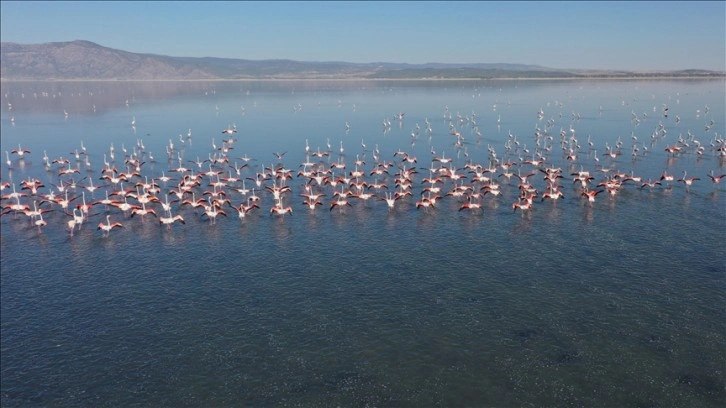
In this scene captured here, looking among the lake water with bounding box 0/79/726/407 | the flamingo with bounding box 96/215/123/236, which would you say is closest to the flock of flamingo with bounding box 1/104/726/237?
the flamingo with bounding box 96/215/123/236

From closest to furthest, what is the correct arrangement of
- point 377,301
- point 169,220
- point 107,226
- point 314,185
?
point 377,301
point 107,226
point 169,220
point 314,185

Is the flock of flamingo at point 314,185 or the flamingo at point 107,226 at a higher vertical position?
the flock of flamingo at point 314,185

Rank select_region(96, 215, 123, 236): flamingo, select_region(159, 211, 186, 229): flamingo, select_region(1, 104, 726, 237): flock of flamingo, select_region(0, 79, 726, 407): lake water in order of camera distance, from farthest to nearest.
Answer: select_region(1, 104, 726, 237): flock of flamingo
select_region(159, 211, 186, 229): flamingo
select_region(96, 215, 123, 236): flamingo
select_region(0, 79, 726, 407): lake water

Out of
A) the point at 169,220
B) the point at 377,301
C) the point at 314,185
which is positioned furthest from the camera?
the point at 314,185

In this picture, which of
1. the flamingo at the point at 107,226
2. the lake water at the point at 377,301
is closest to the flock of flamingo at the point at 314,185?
the flamingo at the point at 107,226

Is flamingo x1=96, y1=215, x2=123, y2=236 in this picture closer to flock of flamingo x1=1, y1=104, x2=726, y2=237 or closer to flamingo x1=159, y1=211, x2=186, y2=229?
flock of flamingo x1=1, y1=104, x2=726, y2=237

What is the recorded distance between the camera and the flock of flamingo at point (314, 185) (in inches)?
2381

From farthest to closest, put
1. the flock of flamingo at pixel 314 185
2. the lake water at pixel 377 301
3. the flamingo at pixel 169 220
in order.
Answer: the flock of flamingo at pixel 314 185
the flamingo at pixel 169 220
the lake water at pixel 377 301

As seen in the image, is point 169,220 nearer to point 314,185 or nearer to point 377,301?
point 314,185

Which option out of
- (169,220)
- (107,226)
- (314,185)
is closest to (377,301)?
(169,220)

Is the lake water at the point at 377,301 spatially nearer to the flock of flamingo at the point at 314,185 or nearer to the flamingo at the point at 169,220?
the flock of flamingo at the point at 314,185

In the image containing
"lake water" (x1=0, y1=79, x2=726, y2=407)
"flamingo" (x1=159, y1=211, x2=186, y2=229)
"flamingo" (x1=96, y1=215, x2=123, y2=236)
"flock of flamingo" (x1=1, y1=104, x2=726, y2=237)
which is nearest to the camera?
"lake water" (x1=0, y1=79, x2=726, y2=407)

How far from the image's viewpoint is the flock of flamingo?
198ft

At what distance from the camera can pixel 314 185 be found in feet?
241
